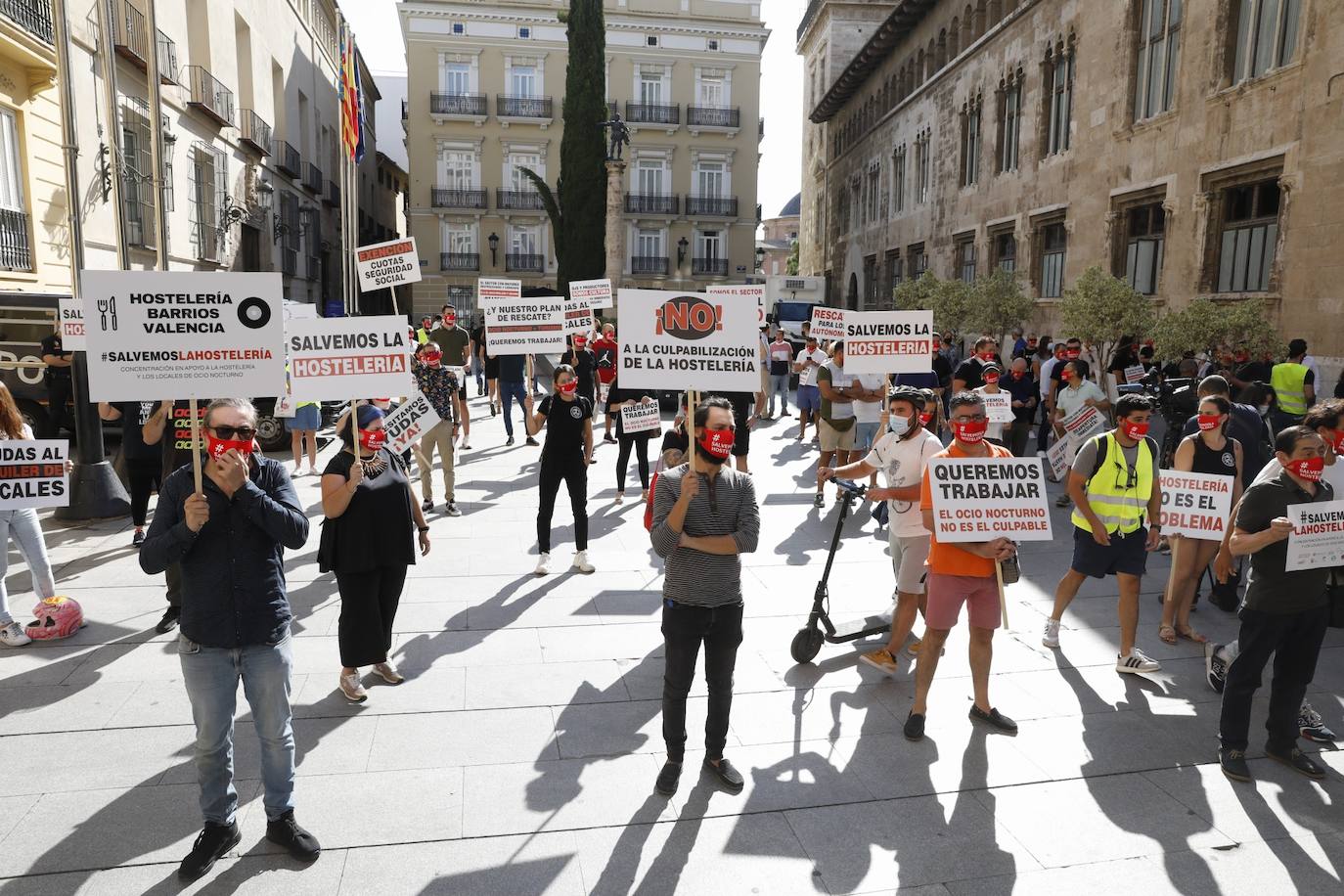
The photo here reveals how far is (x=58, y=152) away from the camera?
15297mm

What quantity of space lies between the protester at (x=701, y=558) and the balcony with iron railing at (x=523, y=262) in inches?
1548

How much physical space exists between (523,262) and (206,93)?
21.5 m

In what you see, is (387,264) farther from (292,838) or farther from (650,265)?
(650,265)

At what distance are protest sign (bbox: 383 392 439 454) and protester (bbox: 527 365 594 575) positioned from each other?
1.04m

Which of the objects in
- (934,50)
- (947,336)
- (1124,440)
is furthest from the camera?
(934,50)

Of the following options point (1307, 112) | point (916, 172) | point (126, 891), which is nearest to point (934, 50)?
point (916, 172)

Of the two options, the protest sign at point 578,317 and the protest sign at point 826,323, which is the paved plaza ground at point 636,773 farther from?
the protest sign at point 578,317

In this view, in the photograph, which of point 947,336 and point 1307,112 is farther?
point 947,336

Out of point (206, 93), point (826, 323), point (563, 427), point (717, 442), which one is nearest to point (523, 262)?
point (206, 93)

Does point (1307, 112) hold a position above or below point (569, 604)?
above

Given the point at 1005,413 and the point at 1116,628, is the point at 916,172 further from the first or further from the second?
the point at 1116,628

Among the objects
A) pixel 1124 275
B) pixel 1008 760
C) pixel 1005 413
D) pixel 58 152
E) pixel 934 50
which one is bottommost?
pixel 1008 760

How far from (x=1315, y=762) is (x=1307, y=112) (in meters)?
13.8

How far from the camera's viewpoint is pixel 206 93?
21.3 meters
